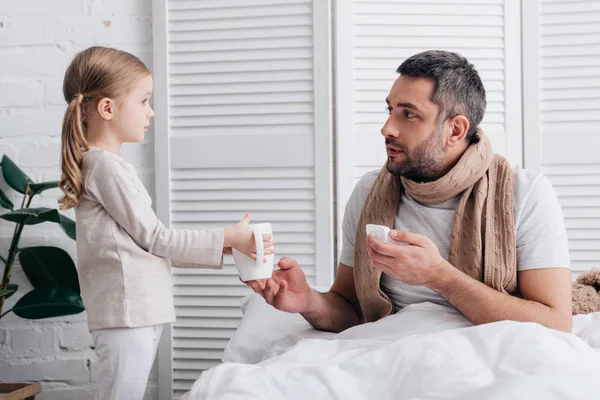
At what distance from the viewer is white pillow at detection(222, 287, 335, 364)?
1.58 metres

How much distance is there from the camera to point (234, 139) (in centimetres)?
238

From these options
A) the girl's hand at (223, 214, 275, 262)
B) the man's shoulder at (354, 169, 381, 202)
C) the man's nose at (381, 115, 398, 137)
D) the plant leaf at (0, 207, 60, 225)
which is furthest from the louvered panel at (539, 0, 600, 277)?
the plant leaf at (0, 207, 60, 225)

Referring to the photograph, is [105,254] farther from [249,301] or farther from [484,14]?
[484,14]

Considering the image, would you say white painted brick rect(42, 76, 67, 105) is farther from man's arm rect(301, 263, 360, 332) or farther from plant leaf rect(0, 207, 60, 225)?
man's arm rect(301, 263, 360, 332)

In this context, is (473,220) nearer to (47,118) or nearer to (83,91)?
(83,91)

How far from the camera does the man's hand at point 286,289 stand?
158 cm

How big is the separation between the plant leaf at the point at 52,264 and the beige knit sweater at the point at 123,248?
577 millimetres

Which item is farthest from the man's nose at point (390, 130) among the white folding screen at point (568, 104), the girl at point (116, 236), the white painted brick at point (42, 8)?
the white painted brick at point (42, 8)

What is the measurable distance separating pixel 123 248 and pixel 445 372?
0.94 meters

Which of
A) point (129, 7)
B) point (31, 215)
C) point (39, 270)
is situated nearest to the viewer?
point (31, 215)

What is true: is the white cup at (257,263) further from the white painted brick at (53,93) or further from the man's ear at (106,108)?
the white painted brick at (53,93)

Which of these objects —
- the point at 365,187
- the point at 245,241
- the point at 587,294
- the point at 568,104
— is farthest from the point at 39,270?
the point at 568,104

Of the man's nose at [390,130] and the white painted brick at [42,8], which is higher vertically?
the white painted brick at [42,8]

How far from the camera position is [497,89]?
237 cm
